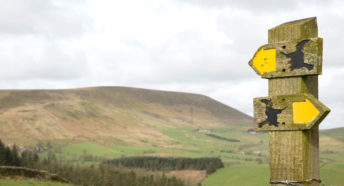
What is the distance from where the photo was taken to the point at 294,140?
4.75m

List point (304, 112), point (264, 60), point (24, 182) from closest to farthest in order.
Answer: point (304, 112)
point (264, 60)
point (24, 182)

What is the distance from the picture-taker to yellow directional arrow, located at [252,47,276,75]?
195 inches

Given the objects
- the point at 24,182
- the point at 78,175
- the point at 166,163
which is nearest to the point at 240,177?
the point at 166,163

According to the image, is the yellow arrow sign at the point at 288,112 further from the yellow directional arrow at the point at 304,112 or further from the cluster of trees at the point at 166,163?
the cluster of trees at the point at 166,163

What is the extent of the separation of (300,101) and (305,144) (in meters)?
0.55

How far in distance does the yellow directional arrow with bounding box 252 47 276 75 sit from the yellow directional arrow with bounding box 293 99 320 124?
58cm

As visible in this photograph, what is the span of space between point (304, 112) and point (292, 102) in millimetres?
192

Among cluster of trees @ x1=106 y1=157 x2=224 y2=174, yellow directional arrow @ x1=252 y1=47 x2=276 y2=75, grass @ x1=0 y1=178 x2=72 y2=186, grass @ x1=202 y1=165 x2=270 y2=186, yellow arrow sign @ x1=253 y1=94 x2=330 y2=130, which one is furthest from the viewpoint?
cluster of trees @ x1=106 y1=157 x2=224 y2=174

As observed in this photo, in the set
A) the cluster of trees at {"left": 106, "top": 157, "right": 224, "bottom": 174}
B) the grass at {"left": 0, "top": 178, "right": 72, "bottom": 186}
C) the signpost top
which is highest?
the signpost top

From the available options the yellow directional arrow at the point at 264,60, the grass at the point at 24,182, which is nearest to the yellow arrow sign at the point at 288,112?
the yellow directional arrow at the point at 264,60

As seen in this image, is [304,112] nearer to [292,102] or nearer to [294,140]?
[292,102]

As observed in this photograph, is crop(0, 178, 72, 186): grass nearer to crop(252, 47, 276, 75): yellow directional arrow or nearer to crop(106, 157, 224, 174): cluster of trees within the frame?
crop(252, 47, 276, 75): yellow directional arrow

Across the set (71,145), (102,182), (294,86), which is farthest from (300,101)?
(71,145)

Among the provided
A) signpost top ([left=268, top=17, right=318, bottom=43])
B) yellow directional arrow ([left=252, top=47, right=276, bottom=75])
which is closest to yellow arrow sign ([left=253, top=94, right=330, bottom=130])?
yellow directional arrow ([left=252, top=47, right=276, bottom=75])
